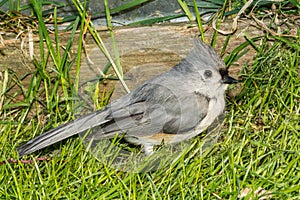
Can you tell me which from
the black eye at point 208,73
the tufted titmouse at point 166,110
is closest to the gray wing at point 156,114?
the tufted titmouse at point 166,110

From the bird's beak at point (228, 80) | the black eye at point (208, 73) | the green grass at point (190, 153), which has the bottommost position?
the green grass at point (190, 153)

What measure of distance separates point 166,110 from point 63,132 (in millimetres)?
630

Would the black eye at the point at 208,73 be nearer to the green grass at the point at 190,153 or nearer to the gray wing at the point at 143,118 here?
the gray wing at the point at 143,118

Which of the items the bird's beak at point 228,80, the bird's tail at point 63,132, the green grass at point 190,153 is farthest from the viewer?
the bird's beak at point 228,80

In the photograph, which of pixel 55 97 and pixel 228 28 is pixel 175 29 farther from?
pixel 55 97

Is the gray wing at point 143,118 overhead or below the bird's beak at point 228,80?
below

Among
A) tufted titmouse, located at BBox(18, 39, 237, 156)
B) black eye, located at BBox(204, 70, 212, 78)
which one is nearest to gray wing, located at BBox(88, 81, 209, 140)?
tufted titmouse, located at BBox(18, 39, 237, 156)

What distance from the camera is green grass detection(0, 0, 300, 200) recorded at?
3.68 metres

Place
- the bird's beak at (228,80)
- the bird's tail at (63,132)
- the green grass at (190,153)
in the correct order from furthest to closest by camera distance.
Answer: the bird's beak at (228,80) < the bird's tail at (63,132) < the green grass at (190,153)

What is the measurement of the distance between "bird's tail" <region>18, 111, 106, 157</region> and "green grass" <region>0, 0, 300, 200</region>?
7 cm

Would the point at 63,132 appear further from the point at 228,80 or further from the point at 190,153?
the point at 228,80

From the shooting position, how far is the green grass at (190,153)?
368cm

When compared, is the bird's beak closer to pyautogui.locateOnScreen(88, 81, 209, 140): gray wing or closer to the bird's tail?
pyautogui.locateOnScreen(88, 81, 209, 140): gray wing

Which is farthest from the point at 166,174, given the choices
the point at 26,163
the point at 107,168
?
the point at 26,163
